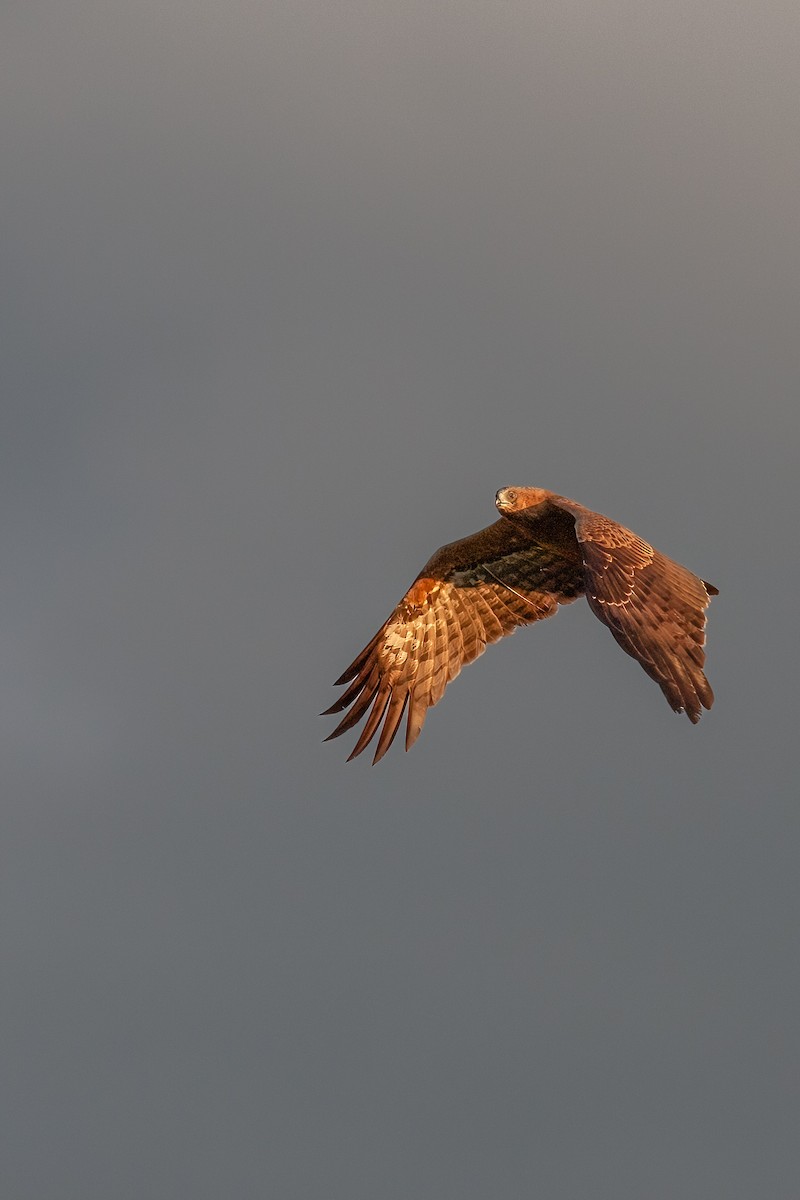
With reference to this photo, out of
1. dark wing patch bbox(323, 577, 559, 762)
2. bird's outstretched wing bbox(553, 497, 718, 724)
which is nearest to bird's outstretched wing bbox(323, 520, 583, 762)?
dark wing patch bbox(323, 577, 559, 762)

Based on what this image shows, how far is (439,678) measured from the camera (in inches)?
748

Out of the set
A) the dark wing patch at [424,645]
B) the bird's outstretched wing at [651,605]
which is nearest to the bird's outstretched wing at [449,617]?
the dark wing patch at [424,645]

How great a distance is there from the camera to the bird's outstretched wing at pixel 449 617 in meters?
→ 18.9

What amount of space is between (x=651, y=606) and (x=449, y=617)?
418 cm

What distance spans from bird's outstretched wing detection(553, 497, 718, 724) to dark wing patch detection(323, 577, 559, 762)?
9.14ft

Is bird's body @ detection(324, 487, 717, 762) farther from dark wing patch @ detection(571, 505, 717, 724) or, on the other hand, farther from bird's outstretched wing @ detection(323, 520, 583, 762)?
dark wing patch @ detection(571, 505, 717, 724)

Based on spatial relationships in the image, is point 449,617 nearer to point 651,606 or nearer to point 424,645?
point 424,645

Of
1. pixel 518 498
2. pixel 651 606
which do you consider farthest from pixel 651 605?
pixel 518 498

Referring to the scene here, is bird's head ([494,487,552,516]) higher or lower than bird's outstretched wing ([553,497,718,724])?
higher

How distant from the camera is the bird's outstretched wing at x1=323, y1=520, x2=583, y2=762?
743 inches

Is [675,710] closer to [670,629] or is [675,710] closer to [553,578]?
[670,629]

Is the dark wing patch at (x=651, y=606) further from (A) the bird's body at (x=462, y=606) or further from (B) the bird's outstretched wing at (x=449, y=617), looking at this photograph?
(B) the bird's outstretched wing at (x=449, y=617)

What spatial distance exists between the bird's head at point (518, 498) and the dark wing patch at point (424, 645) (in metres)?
1.32

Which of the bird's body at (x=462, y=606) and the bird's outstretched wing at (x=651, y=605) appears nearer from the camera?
the bird's outstretched wing at (x=651, y=605)
